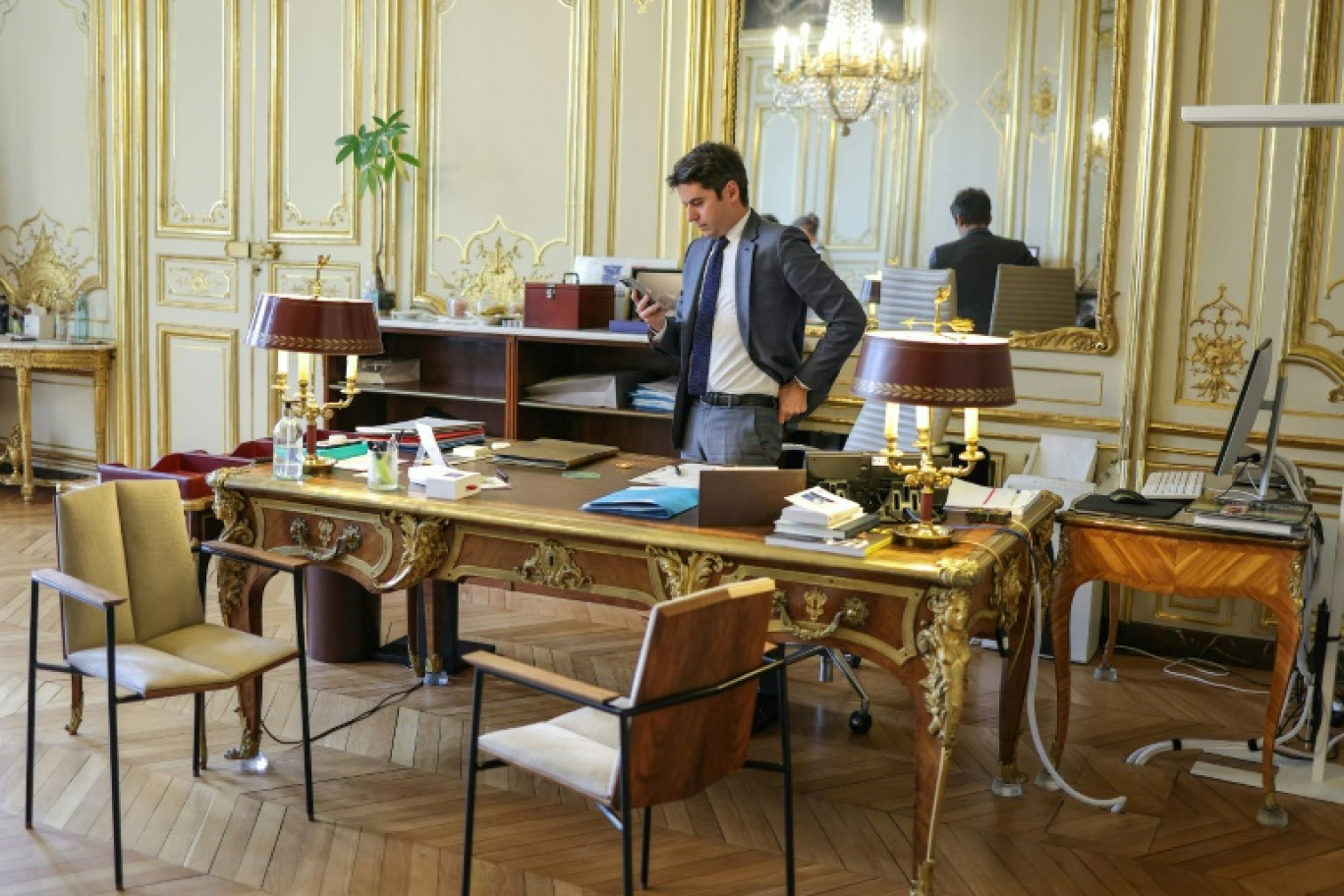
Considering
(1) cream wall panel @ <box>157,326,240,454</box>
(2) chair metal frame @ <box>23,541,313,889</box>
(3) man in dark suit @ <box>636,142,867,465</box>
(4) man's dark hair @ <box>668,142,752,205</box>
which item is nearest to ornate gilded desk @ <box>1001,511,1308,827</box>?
(3) man in dark suit @ <box>636,142,867,465</box>

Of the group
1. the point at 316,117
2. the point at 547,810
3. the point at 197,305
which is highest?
the point at 316,117

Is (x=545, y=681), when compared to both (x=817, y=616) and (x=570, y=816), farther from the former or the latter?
(x=570, y=816)

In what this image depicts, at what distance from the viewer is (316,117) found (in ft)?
24.0

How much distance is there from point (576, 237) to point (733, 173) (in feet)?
7.72

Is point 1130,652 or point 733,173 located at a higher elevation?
point 733,173

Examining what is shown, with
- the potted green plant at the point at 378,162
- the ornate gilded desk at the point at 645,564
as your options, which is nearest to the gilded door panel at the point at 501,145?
the potted green plant at the point at 378,162

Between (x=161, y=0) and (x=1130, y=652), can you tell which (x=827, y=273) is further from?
(x=161, y=0)

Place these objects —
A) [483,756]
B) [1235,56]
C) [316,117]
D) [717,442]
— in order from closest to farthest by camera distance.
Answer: [483,756], [717,442], [1235,56], [316,117]

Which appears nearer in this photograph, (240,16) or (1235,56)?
(1235,56)

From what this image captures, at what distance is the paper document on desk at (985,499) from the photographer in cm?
374

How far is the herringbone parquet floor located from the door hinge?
3.13 metres

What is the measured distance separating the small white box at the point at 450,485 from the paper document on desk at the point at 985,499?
4.09 feet

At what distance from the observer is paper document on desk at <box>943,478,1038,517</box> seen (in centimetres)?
374

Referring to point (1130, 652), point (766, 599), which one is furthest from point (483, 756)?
point (1130, 652)
